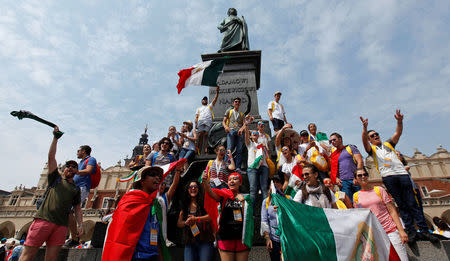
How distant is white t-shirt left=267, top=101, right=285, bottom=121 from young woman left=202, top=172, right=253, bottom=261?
13.8ft

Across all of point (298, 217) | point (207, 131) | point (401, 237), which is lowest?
point (401, 237)

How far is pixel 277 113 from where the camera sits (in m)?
7.26

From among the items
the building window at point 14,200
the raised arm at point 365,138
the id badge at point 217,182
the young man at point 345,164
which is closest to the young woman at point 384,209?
the young man at point 345,164

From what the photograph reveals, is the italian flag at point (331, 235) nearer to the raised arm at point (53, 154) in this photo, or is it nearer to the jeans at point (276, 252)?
the jeans at point (276, 252)

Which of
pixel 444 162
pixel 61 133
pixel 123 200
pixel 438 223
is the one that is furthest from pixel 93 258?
pixel 444 162

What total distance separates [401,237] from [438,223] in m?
3.09

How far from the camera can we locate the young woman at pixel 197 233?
2930mm

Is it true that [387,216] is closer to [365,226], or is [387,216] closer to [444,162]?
[365,226]

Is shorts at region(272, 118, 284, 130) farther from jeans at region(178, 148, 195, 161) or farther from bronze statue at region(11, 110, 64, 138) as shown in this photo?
bronze statue at region(11, 110, 64, 138)

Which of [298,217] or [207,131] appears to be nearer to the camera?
[298,217]

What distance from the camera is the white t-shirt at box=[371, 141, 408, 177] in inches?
147

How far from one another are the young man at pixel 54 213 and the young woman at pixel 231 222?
2.16 m

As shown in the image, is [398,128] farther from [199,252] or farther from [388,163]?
[199,252]

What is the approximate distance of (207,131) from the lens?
283 inches
